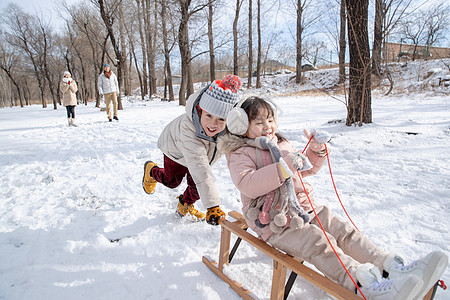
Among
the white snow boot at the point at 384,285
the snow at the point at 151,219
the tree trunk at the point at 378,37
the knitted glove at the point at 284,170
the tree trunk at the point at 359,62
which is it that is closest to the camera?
the white snow boot at the point at 384,285

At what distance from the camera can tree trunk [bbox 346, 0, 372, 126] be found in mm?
5176

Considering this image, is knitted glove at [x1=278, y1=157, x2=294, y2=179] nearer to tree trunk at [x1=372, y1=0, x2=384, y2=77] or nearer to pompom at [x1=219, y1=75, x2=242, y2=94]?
pompom at [x1=219, y1=75, x2=242, y2=94]

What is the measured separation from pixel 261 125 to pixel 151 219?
1597 millimetres

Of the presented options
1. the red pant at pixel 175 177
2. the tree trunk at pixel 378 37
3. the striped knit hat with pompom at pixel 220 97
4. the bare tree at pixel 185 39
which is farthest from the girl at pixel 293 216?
the bare tree at pixel 185 39

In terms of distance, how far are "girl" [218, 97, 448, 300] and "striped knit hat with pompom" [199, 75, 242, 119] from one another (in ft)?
0.89

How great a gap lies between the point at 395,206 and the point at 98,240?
9.48ft

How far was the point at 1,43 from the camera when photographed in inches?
928

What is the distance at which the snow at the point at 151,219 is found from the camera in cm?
183

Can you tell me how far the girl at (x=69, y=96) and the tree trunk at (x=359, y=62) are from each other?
7.74m

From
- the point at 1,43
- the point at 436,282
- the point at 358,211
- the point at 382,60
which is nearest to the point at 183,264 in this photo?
the point at 436,282

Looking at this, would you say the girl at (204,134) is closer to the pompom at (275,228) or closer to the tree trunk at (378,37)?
the pompom at (275,228)

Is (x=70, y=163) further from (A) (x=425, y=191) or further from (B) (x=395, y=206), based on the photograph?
(A) (x=425, y=191)

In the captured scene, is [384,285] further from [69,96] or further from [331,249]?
[69,96]

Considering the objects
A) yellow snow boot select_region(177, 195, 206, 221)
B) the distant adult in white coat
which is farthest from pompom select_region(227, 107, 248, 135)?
the distant adult in white coat
